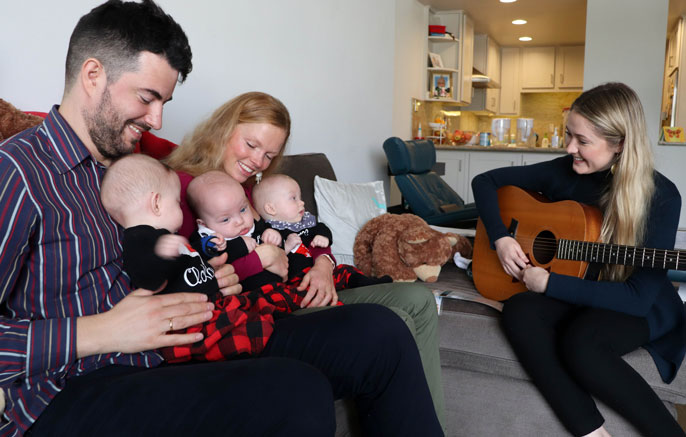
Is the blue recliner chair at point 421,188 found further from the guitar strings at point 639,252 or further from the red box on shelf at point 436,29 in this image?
the red box on shelf at point 436,29

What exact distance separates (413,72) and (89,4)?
4.14 meters

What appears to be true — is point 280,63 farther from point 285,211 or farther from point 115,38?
point 115,38

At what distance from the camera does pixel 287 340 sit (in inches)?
46.8

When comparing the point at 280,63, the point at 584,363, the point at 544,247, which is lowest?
the point at 584,363

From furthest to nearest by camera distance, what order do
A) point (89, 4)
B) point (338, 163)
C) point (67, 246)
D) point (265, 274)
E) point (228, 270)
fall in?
point (338, 163)
point (89, 4)
point (265, 274)
point (228, 270)
point (67, 246)

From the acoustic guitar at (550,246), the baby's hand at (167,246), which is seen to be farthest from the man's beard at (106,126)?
the acoustic guitar at (550,246)

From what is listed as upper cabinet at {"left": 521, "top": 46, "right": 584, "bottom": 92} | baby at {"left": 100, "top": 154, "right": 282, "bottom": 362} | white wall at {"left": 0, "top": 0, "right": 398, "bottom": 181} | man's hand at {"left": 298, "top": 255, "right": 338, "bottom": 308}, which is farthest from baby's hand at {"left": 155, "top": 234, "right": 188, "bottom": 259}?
upper cabinet at {"left": 521, "top": 46, "right": 584, "bottom": 92}

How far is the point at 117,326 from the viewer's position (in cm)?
96

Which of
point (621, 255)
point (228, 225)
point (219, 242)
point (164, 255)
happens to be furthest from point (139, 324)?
point (621, 255)

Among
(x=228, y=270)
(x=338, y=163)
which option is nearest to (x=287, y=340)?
(x=228, y=270)

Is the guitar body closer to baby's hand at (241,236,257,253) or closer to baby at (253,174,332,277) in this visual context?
baby at (253,174,332,277)

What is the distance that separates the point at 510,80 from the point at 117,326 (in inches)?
326

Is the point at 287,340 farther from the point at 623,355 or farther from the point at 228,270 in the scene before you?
the point at 623,355

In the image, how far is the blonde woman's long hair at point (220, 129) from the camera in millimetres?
1616
